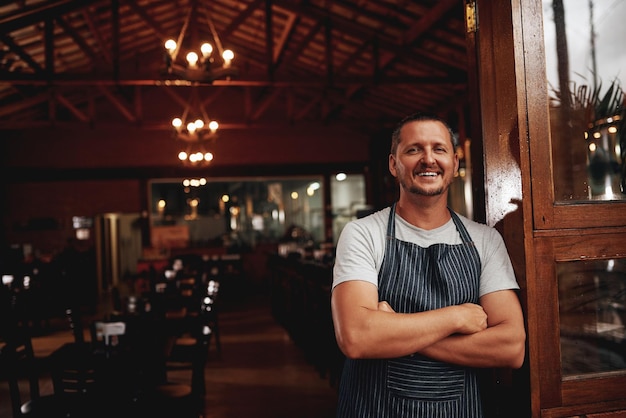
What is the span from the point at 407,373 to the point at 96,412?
2.66 meters

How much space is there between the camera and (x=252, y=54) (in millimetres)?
13523

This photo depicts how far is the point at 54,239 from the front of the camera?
48.6 feet

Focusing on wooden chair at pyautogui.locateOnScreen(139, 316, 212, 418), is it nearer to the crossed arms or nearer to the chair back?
the chair back

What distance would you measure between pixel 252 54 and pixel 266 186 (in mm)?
4241

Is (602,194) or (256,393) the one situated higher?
(602,194)

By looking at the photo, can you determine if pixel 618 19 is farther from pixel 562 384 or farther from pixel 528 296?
pixel 562 384

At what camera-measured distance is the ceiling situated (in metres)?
8.37

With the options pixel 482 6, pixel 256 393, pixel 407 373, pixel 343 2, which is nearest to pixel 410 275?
pixel 407 373

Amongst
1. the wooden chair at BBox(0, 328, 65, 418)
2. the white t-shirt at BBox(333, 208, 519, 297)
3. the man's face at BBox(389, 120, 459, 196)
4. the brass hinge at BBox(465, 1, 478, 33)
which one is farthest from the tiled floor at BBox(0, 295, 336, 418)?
the brass hinge at BBox(465, 1, 478, 33)

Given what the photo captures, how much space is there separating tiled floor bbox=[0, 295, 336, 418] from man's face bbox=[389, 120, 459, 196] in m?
3.66

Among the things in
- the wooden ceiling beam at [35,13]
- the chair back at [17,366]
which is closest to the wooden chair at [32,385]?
the chair back at [17,366]

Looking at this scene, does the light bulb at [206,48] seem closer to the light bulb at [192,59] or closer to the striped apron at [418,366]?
the light bulb at [192,59]

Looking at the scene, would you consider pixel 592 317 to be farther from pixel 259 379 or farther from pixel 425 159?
pixel 259 379

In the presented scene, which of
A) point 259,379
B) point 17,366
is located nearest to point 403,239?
point 17,366
